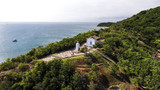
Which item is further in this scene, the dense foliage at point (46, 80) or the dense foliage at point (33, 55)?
the dense foliage at point (33, 55)

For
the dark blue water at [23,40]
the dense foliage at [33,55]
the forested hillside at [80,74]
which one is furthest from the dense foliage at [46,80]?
the dark blue water at [23,40]

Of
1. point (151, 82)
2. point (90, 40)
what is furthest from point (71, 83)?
point (90, 40)

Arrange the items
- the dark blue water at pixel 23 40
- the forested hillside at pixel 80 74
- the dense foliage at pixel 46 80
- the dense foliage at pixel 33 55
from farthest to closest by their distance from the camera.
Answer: the dark blue water at pixel 23 40 → the dense foliage at pixel 33 55 → the forested hillside at pixel 80 74 → the dense foliage at pixel 46 80

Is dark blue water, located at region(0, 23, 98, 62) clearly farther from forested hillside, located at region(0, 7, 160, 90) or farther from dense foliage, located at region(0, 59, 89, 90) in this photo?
dense foliage, located at region(0, 59, 89, 90)

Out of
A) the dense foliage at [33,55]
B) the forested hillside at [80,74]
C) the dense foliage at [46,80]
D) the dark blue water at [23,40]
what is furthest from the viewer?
the dark blue water at [23,40]

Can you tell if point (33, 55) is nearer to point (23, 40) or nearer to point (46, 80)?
point (46, 80)

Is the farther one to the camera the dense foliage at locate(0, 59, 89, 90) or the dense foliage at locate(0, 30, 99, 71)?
the dense foliage at locate(0, 30, 99, 71)

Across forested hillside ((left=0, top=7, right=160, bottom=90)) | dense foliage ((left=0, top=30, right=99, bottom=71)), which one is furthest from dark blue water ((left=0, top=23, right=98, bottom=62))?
forested hillside ((left=0, top=7, right=160, bottom=90))

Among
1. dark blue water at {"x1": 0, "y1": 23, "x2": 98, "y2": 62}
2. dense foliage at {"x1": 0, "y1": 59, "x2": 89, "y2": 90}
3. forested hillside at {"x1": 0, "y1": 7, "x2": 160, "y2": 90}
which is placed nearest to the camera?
dense foliage at {"x1": 0, "y1": 59, "x2": 89, "y2": 90}

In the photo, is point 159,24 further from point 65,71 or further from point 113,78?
point 65,71

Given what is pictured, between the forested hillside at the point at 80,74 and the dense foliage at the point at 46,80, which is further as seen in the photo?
the forested hillside at the point at 80,74

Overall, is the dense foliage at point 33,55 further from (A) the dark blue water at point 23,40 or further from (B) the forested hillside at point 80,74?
(A) the dark blue water at point 23,40
